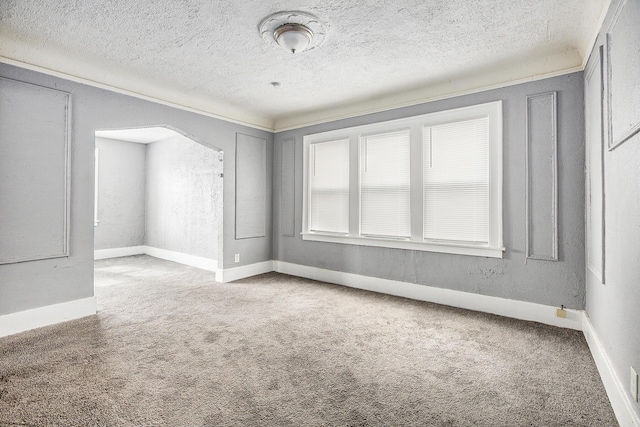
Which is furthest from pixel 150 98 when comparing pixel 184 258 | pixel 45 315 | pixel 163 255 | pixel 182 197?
pixel 163 255

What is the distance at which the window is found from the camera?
341 cm

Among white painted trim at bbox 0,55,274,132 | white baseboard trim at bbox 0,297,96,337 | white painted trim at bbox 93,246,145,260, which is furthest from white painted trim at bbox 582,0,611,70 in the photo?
white painted trim at bbox 93,246,145,260

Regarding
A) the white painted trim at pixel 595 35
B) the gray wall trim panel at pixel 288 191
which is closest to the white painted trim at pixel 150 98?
the gray wall trim panel at pixel 288 191

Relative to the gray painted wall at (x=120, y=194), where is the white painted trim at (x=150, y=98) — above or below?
above

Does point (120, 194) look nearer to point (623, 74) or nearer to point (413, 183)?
point (413, 183)

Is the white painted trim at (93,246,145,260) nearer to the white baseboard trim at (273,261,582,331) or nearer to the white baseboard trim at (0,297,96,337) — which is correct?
the white baseboard trim at (0,297,96,337)

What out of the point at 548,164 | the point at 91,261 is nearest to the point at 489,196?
the point at 548,164

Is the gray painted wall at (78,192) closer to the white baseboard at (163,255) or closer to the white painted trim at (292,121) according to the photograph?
the white painted trim at (292,121)

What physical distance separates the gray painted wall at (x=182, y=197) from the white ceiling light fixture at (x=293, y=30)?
3165 millimetres

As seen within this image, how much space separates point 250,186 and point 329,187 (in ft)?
4.15

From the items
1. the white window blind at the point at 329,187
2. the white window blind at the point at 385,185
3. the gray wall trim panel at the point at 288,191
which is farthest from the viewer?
the gray wall trim panel at the point at 288,191

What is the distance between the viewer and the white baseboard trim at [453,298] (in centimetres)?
302

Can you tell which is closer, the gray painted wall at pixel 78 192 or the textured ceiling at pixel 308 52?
the textured ceiling at pixel 308 52

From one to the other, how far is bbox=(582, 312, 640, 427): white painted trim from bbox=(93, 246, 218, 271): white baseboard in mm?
4967
